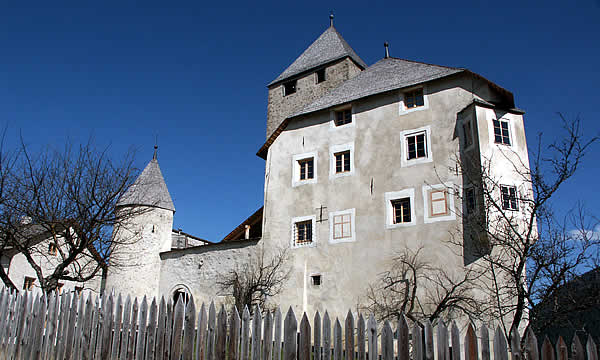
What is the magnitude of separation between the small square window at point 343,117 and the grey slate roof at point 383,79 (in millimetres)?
531

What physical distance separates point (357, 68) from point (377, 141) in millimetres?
9379

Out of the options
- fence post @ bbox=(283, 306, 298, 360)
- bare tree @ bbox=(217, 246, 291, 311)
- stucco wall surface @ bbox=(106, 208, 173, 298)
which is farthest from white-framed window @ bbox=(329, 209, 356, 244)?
fence post @ bbox=(283, 306, 298, 360)

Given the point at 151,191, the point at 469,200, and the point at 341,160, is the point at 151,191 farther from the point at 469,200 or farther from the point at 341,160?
the point at 469,200

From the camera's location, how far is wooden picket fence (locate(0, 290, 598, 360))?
468 centimetres

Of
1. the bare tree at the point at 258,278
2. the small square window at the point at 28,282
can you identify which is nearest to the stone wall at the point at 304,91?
the bare tree at the point at 258,278

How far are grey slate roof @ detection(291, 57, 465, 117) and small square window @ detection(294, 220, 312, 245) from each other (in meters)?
5.46

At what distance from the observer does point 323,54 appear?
29531 millimetres

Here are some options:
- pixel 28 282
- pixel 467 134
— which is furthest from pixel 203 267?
pixel 467 134

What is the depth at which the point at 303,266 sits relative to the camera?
2009 centimetres

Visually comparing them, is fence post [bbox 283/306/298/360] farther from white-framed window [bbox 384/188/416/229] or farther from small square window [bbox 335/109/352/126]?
small square window [bbox 335/109/352/126]

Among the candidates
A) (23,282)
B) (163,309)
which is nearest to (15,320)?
(163,309)

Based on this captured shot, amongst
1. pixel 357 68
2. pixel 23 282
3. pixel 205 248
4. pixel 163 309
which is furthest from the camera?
pixel 357 68

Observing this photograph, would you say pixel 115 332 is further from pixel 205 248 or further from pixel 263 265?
pixel 205 248

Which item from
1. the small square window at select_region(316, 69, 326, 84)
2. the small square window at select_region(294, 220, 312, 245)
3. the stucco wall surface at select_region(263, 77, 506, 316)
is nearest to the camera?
the stucco wall surface at select_region(263, 77, 506, 316)
